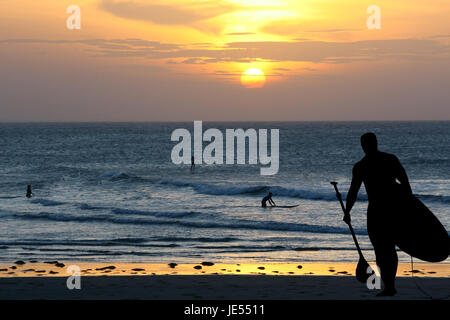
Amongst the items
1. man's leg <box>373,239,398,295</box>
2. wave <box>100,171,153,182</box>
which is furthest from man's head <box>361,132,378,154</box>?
wave <box>100,171,153,182</box>

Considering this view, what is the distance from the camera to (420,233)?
7.92 meters

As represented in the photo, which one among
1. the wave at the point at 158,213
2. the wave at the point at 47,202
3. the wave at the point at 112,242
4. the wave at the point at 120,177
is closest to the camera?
the wave at the point at 112,242

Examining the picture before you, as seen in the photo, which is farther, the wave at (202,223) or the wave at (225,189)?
the wave at (225,189)

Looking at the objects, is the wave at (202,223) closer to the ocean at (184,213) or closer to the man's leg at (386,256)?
the ocean at (184,213)

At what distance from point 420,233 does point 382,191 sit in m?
0.76

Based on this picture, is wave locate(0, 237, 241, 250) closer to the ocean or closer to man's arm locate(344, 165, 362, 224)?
the ocean

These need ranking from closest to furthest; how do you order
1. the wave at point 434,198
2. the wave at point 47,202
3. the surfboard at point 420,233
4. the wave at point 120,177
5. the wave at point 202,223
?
the surfboard at point 420,233 < the wave at point 202,223 < the wave at point 47,202 < the wave at point 434,198 < the wave at point 120,177

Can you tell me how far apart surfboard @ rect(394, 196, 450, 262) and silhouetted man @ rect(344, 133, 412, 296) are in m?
0.13


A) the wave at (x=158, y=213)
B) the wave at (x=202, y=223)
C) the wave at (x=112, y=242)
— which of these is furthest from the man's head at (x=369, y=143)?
the wave at (x=158, y=213)

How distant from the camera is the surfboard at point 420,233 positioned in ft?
25.6

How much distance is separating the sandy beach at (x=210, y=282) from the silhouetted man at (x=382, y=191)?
3.66 ft

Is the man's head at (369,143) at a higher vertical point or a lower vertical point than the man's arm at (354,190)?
higher
